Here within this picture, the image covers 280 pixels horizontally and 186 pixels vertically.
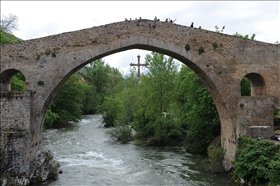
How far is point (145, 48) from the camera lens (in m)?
14.5

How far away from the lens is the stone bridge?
1244 cm

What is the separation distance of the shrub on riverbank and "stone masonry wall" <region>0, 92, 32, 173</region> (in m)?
7.66

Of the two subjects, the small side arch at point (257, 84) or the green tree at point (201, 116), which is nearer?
the small side arch at point (257, 84)

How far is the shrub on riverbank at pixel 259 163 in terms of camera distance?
9.89m

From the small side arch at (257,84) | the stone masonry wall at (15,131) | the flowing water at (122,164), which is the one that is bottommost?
the flowing water at (122,164)

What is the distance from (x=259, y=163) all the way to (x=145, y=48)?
6.72 meters

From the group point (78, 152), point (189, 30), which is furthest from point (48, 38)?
point (78, 152)

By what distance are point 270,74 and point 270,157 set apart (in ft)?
15.6

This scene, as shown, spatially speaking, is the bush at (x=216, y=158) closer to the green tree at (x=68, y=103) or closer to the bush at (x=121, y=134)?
the bush at (x=121, y=134)

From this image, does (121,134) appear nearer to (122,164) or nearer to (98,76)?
(122,164)

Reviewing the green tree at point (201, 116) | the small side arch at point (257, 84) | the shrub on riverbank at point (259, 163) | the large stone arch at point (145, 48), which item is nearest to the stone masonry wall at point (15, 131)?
the large stone arch at point (145, 48)

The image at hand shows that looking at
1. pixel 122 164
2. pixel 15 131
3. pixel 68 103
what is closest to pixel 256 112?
pixel 122 164

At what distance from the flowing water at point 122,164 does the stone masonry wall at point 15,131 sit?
1.46 metres

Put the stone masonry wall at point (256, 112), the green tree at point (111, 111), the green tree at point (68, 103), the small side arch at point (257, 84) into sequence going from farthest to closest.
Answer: the green tree at point (68, 103), the green tree at point (111, 111), the small side arch at point (257, 84), the stone masonry wall at point (256, 112)
